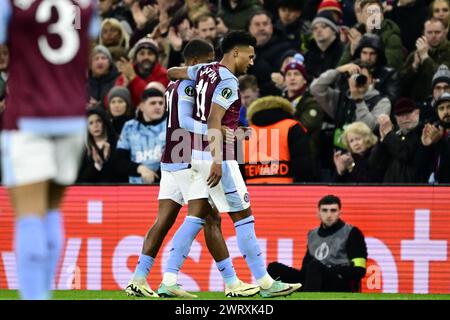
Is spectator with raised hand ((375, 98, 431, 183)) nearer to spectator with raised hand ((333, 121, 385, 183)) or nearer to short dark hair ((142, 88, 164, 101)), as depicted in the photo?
spectator with raised hand ((333, 121, 385, 183))

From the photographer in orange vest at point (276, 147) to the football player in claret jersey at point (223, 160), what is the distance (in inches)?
99.9

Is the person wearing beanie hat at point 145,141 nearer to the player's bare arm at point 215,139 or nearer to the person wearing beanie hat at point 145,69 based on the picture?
the person wearing beanie hat at point 145,69

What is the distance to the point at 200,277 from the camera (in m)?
13.7

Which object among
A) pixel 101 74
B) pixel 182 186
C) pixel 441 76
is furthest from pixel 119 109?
pixel 182 186

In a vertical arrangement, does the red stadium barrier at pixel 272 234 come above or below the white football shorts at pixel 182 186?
below

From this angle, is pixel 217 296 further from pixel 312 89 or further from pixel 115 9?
pixel 115 9

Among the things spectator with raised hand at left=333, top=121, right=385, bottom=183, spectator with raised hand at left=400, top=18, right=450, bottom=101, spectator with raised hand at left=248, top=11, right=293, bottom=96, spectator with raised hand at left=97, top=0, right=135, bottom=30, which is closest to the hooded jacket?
spectator with raised hand at left=400, top=18, right=450, bottom=101

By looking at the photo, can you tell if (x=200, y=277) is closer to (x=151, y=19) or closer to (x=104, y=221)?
(x=104, y=221)

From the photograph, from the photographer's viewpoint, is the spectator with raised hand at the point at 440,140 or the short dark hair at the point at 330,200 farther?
the spectator with raised hand at the point at 440,140

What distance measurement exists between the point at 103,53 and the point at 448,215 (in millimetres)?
5537

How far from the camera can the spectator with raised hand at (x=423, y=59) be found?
15.2 m

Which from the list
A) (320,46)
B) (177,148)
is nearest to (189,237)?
(177,148)

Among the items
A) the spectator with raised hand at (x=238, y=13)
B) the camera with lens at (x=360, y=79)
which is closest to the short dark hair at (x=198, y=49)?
the camera with lens at (x=360, y=79)

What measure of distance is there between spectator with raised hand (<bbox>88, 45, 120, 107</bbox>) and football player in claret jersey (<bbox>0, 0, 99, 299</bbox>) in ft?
29.3
